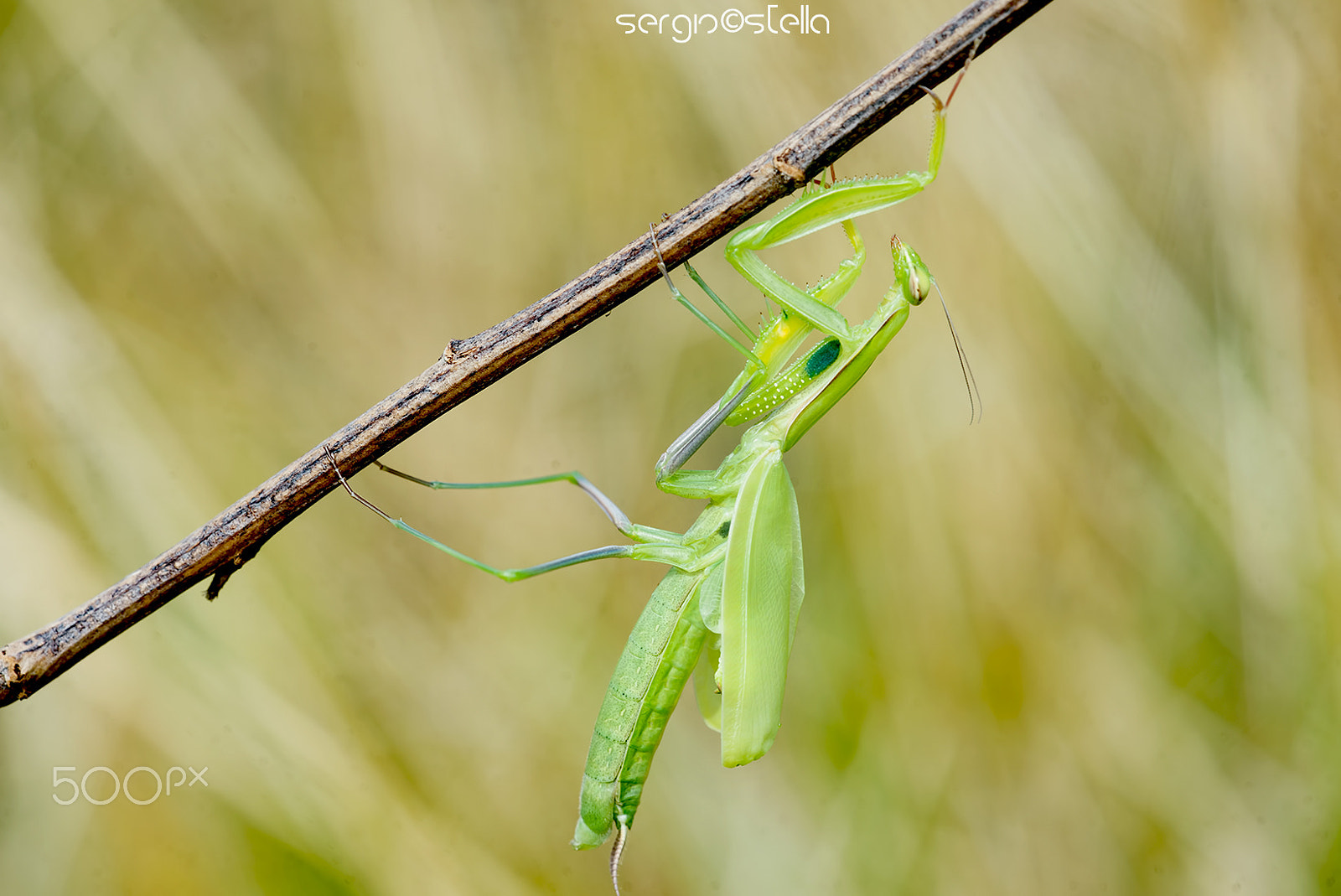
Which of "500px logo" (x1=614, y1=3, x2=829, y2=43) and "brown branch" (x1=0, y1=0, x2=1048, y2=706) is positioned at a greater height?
"500px logo" (x1=614, y1=3, x2=829, y2=43)

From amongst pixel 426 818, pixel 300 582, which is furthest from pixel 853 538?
pixel 300 582

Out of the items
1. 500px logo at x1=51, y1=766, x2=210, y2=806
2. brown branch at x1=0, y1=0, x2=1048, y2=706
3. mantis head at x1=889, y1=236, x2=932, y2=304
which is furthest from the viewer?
500px logo at x1=51, y1=766, x2=210, y2=806

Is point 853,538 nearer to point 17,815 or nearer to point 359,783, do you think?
point 359,783

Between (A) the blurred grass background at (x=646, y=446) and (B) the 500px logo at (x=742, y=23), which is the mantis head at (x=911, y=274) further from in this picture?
(B) the 500px logo at (x=742, y=23)

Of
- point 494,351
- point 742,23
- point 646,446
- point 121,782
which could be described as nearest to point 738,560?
point 494,351

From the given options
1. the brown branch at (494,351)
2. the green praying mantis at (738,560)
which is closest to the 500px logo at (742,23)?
the green praying mantis at (738,560)

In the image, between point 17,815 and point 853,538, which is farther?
point 853,538

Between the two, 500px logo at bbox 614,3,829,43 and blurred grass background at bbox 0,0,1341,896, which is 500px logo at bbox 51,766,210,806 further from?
500px logo at bbox 614,3,829,43

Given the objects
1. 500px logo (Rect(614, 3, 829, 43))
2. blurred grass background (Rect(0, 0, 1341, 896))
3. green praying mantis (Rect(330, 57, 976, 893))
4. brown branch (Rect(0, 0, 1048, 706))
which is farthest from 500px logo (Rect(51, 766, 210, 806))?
500px logo (Rect(614, 3, 829, 43))
